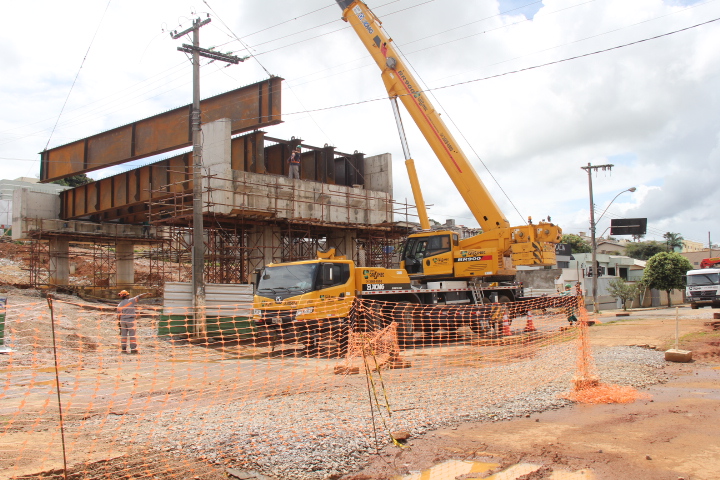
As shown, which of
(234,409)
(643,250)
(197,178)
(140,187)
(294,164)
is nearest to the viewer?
(234,409)

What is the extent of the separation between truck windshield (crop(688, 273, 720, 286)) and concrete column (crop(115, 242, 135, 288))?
30.6m

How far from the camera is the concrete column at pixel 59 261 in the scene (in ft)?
93.1

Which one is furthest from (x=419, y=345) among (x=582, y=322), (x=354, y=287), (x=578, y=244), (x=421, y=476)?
(x=578, y=244)

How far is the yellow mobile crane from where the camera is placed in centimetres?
1384

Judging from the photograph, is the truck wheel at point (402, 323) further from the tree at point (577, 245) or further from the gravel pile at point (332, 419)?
the tree at point (577, 245)

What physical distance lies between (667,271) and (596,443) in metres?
36.4

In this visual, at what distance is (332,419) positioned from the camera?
6.39 metres

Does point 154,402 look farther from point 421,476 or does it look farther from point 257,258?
point 257,258

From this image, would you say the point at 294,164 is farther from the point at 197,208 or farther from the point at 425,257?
the point at 425,257

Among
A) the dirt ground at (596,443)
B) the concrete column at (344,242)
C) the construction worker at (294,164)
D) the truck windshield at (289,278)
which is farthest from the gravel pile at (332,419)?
the concrete column at (344,242)

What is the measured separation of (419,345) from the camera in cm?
1512

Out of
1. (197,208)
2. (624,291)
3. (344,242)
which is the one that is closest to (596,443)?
(197,208)

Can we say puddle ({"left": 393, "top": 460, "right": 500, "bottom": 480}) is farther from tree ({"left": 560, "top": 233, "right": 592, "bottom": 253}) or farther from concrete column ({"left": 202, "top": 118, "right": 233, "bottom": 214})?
tree ({"left": 560, "top": 233, "right": 592, "bottom": 253})

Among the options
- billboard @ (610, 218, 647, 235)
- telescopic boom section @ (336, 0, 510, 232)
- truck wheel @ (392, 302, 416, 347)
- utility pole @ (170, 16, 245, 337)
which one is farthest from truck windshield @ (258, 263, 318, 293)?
billboard @ (610, 218, 647, 235)
